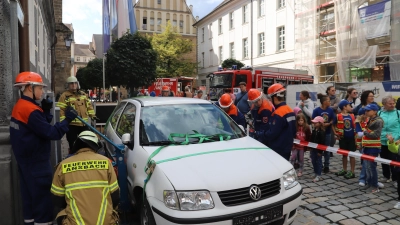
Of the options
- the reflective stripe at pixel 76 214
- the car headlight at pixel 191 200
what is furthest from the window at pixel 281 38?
the reflective stripe at pixel 76 214

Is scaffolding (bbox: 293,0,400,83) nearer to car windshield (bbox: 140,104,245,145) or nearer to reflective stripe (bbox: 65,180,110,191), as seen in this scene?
car windshield (bbox: 140,104,245,145)

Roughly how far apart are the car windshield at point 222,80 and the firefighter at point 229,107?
10.9 meters

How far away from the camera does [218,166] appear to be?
10.8 feet

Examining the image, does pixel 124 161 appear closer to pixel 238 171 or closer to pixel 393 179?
pixel 238 171

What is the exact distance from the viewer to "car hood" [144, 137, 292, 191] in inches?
121

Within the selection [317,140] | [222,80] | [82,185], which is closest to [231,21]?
[222,80]

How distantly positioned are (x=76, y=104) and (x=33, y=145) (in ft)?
10.7

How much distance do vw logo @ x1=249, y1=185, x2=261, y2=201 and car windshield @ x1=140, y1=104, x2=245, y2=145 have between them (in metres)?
1.07

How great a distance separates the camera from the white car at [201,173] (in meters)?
3.02

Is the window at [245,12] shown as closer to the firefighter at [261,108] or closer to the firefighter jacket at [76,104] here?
the firefighter jacket at [76,104]

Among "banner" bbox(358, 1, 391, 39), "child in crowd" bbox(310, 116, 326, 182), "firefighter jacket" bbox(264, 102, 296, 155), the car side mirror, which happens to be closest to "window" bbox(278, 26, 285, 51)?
"banner" bbox(358, 1, 391, 39)

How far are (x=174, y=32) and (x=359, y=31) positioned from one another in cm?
2798

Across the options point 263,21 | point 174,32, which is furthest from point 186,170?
point 174,32

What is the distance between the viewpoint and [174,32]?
4250 centimetres
